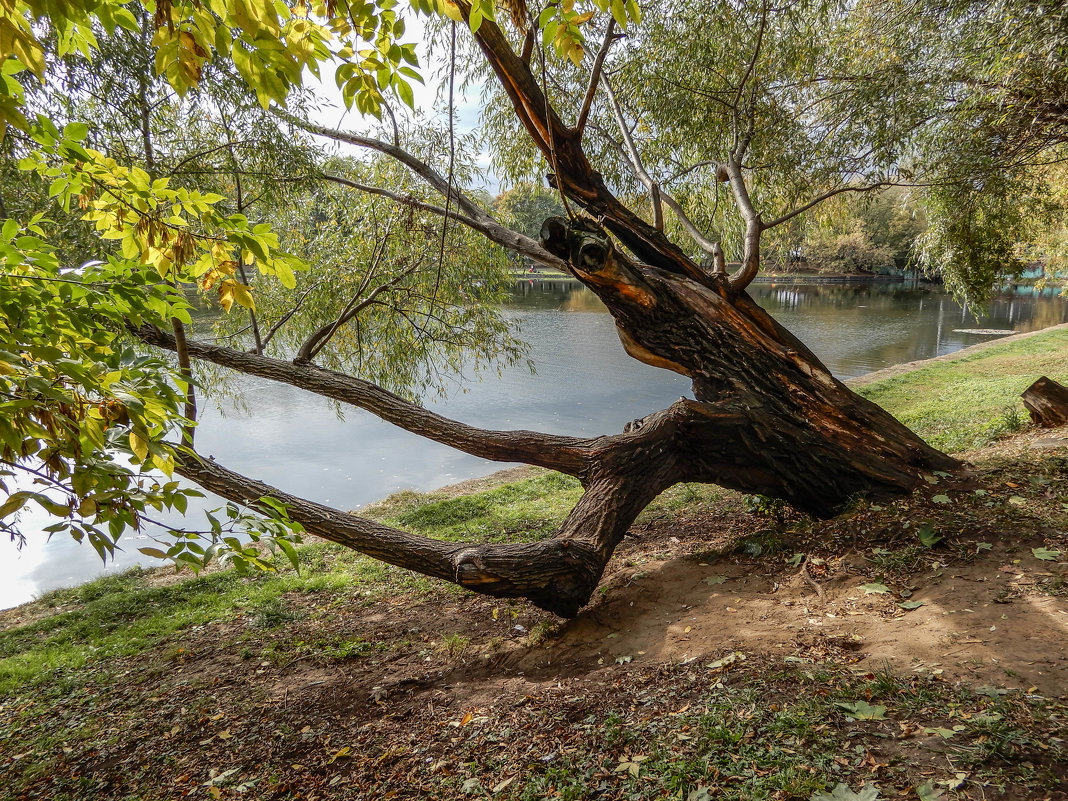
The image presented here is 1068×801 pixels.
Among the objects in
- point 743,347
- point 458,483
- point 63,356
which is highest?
point 63,356

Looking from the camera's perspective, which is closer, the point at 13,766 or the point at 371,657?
the point at 13,766

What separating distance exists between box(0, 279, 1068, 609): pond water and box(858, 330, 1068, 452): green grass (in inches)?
95.1

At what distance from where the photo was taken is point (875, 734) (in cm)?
198

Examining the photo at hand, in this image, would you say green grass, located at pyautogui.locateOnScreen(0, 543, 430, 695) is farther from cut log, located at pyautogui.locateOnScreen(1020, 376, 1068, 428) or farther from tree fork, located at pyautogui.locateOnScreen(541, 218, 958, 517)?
cut log, located at pyautogui.locateOnScreen(1020, 376, 1068, 428)

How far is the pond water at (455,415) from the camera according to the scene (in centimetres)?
801

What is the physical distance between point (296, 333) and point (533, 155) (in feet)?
11.9

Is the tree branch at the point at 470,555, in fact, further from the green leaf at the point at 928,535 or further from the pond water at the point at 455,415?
the pond water at the point at 455,415

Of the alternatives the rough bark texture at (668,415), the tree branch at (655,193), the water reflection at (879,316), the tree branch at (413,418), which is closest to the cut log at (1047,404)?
the rough bark texture at (668,415)

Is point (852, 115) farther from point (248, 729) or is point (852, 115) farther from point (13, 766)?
point (13, 766)

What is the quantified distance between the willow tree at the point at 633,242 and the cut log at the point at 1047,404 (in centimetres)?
180

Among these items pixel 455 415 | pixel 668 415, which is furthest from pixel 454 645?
pixel 455 415

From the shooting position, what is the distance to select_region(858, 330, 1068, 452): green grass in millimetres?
6234

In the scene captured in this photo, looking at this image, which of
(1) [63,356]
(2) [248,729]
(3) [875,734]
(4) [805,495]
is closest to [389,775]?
(2) [248,729]

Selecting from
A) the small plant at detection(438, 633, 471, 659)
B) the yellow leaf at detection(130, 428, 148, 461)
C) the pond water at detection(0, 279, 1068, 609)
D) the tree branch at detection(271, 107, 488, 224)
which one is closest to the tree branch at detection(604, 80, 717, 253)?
the tree branch at detection(271, 107, 488, 224)
